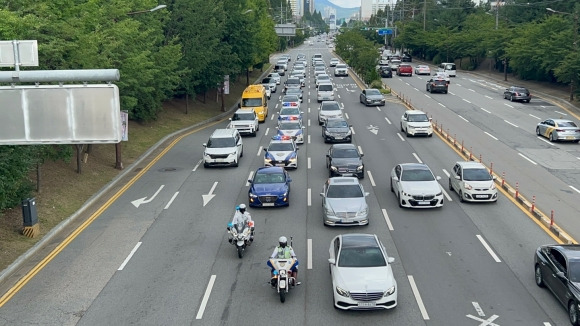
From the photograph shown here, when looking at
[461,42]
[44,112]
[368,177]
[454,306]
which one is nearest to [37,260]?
[44,112]

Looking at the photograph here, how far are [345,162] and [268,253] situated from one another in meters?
10.8

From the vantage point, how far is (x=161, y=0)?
51.2m

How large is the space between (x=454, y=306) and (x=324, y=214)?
321 inches

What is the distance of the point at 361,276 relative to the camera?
16438 mm

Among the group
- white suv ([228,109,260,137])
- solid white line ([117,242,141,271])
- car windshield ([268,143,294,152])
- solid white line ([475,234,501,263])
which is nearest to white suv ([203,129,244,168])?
car windshield ([268,143,294,152])

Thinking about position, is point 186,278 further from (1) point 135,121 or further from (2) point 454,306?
(1) point 135,121

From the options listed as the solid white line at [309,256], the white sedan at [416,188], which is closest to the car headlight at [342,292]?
the solid white line at [309,256]

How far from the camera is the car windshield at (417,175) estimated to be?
2667cm

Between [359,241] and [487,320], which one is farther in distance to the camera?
[359,241]

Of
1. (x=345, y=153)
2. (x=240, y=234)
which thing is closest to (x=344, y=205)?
(x=240, y=234)

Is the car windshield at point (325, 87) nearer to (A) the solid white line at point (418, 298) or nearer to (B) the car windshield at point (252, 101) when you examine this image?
(B) the car windshield at point (252, 101)

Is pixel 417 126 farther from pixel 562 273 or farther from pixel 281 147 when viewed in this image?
pixel 562 273

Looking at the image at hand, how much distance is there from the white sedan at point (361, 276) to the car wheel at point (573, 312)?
13.3 feet

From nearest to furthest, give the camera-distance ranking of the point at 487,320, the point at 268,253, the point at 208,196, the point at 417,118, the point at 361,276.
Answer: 1. the point at 487,320
2. the point at 361,276
3. the point at 268,253
4. the point at 208,196
5. the point at 417,118
